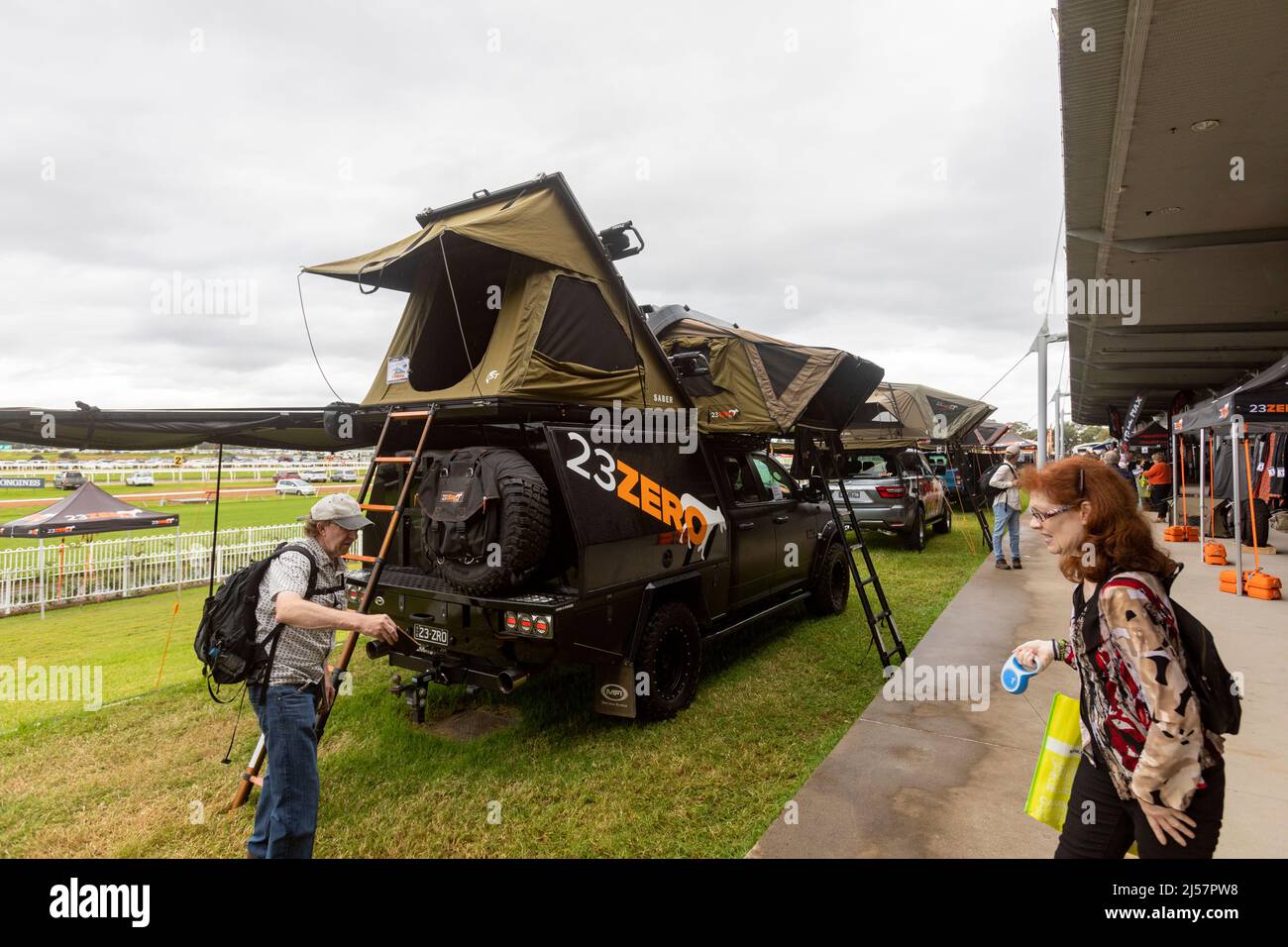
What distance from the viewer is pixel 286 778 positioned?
9.84ft

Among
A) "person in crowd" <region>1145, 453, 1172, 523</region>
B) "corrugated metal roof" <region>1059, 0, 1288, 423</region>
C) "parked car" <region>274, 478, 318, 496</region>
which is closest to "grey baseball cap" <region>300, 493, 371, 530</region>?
"corrugated metal roof" <region>1059, 0, 1288, 423</region>

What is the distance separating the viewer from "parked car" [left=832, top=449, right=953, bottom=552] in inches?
499

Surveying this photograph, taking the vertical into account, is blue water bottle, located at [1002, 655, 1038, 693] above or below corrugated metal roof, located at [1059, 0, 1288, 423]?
below

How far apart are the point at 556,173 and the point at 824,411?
11.7 feet

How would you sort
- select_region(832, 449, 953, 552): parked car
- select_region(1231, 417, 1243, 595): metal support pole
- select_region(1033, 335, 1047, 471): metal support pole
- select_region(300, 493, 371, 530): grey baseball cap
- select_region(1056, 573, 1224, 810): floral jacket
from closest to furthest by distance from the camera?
1. select_region(1056, 573, 1224, 810): floral jacket
2. select_region(300, 493, 371, 530): grey baseball cap
3. select_region(1231, 417, 1243, 595): metal support pole
4. select_region(832, 449, 953, 552): parked car
5. select_region(1033, 335, 1047, 471): metal support pole

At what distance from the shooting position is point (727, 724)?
4953 mm

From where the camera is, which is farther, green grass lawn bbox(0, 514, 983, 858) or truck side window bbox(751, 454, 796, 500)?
truck side window bbox(751, 454, 796, 500)

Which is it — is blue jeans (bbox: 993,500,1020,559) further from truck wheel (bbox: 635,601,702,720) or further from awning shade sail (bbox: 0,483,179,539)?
awning shade sail (bbox: 0,483,179,539)

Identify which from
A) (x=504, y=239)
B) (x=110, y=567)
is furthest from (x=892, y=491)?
(x=110, y=567)

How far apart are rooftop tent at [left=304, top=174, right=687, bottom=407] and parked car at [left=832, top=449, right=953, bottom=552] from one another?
7188 millimetres

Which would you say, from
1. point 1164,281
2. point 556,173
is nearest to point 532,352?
point 556,173

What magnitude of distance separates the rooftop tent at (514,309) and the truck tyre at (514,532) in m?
0.65
